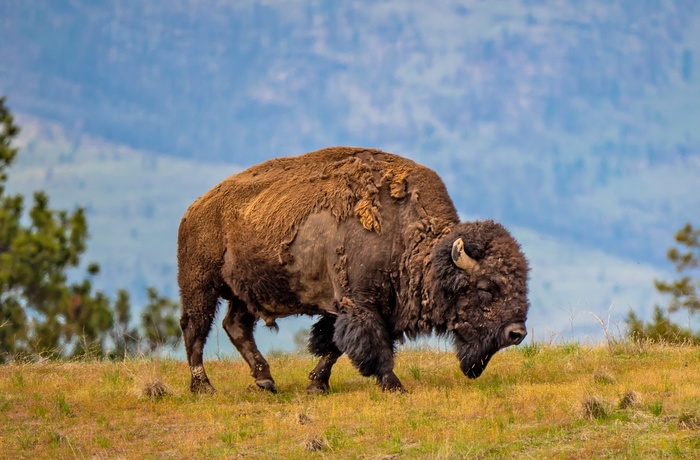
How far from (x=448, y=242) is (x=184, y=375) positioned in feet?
16.1

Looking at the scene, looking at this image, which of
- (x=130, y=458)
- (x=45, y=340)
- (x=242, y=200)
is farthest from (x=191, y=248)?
(x=45, y=340)

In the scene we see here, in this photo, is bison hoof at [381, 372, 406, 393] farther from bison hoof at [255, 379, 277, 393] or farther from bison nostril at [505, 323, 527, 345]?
bison hoof at [255, 379, 277, 393]

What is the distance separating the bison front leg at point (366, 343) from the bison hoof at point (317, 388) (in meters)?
0.81

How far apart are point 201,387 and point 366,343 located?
249 cm

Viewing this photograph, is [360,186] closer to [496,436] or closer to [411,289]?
[411,289]

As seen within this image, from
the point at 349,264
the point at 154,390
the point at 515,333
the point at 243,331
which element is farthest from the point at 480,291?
the point at 154,390

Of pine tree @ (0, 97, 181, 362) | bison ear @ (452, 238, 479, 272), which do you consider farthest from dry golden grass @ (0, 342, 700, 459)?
pine tree @ (0, 97, 181, 362)

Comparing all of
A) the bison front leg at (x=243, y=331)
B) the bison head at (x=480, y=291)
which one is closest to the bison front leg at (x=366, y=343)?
the bison head at (x=480, y=291)

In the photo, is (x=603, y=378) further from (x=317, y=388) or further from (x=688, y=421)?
(x=317, y=388)

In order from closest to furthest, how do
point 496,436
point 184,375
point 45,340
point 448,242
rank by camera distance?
1. point 496,436
2. point 448,242
3. point 184,375
4. point 45,340

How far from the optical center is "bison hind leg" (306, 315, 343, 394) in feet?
38.6

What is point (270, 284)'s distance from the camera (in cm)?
1178

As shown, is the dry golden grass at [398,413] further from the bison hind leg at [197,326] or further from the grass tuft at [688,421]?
the bison hind leg at [197,326]

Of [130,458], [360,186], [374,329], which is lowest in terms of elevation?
[130,458]
